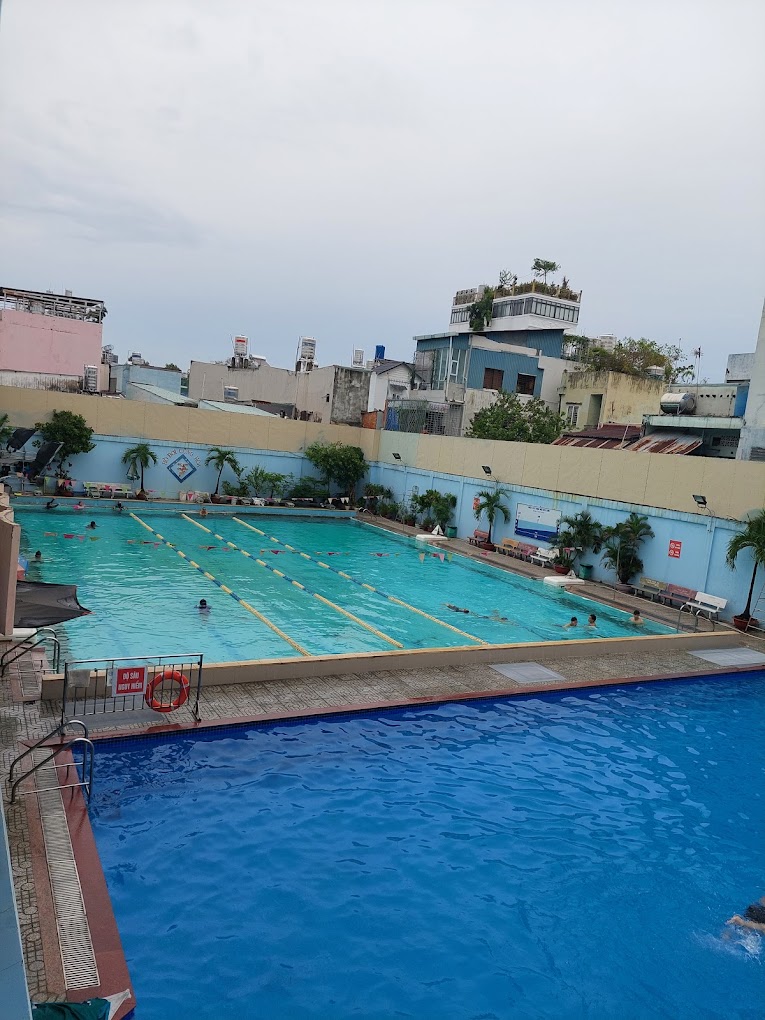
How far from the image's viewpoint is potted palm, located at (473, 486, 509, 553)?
28797 mm

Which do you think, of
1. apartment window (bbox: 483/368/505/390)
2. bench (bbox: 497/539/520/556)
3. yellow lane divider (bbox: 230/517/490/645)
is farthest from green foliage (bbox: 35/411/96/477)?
apartment window (bbox: 483/368/505/390)

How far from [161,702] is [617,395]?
3593 centimetres

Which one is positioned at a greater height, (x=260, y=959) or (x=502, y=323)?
(x=502, y=323)

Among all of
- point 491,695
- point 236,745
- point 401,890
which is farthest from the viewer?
point 491,695

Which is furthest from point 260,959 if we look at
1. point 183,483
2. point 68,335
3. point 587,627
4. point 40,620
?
point 183,483

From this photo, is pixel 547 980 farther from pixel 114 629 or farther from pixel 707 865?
pixel 114 629

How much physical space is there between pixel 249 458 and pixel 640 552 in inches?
757

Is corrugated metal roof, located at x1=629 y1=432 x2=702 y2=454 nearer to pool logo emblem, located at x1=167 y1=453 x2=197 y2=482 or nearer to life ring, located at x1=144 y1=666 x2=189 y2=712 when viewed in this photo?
pool logo emblem, located at x1=167 y1=453 x2=197 y2=482

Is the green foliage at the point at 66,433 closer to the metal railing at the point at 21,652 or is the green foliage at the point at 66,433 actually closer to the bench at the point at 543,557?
the bench at the point at 543,557

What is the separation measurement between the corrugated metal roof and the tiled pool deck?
31.4 feet

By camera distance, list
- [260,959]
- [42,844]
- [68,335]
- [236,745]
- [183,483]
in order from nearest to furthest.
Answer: [260,959]
[42,844]
[236,745]
[68,335]
[183,483]

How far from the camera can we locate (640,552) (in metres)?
23.4

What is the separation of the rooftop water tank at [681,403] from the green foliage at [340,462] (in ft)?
47.2

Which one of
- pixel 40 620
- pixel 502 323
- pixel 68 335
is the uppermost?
pixel 502 323
